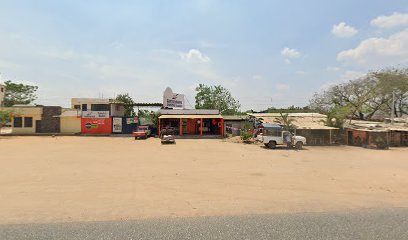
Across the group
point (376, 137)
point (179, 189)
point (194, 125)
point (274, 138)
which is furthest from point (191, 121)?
point (179, 189)

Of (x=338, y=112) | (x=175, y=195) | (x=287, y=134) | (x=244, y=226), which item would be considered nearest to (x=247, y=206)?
(x=244, y=226)

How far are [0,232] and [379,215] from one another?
833cm

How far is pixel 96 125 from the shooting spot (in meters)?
34.2

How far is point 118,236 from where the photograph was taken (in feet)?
15.9

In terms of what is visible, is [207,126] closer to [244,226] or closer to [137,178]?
[137,178]

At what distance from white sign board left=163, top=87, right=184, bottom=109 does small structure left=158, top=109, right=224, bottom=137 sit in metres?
4.93

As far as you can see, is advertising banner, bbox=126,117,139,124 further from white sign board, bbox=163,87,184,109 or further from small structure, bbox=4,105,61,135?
small structure, bbox=4,105,61,135

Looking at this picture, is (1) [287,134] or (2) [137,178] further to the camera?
(1) [287,134]

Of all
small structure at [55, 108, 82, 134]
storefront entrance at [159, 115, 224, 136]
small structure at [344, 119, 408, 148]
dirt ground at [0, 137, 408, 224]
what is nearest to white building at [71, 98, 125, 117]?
small structure at [55, 108, 82, 134]

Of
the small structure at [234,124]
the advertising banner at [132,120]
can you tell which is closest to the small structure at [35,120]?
the advertising banner at [132,120]

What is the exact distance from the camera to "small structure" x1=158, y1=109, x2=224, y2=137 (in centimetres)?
3275

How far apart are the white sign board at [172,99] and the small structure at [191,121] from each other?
4.93 meters

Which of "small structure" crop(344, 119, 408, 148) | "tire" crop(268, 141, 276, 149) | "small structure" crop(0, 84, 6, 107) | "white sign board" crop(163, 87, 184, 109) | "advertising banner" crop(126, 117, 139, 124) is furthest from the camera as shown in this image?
"small structure" crop(0, 84, 6, 107)

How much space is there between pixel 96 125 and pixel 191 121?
12.8 m
